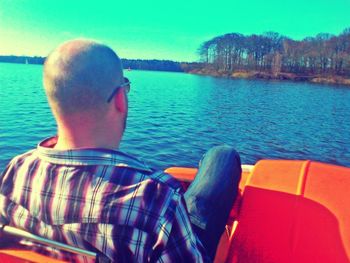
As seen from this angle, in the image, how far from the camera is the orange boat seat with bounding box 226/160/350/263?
7.17ft

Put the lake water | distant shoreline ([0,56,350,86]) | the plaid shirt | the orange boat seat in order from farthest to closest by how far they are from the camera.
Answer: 1. distant shoreline ([0,56,350,86])
2. the lake water
3. the orange boat seat
4. the plaid shirt

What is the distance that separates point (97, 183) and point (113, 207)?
11 cm

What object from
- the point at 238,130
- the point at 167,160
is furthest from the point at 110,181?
the point at 238,130

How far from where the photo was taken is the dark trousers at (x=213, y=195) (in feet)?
6.30

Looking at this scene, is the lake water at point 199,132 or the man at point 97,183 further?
the lake water at point 199,132

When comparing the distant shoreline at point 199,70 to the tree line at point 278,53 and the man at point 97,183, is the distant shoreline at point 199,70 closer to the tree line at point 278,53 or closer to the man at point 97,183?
the tree line at point 278,53

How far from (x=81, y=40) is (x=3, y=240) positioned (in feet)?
3.31

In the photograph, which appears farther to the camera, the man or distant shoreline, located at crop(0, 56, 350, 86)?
distant shoreline, located at crop(0, 56, 350, 86)

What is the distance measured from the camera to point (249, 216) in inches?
98.1

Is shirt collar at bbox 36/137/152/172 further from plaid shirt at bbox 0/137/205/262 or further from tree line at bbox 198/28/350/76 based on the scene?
tree line at bbox 198/28/350/76

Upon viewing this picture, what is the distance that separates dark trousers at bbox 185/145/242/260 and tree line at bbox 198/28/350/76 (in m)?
87.7

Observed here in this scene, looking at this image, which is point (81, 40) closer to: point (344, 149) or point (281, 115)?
point (344, 149)

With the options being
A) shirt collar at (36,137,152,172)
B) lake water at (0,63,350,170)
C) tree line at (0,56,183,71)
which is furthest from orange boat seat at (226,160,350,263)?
tree line at (0,56,183,71)

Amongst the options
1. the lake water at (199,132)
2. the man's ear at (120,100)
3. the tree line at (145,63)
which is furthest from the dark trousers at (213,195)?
the tree line at (145,63)
